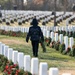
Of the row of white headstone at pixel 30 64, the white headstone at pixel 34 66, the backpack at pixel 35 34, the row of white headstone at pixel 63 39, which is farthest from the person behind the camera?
the row of white headstone at pixel 63 39

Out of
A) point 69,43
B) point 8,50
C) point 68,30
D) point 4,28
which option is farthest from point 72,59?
point 4,28

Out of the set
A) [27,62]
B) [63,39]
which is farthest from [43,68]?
[63,39]

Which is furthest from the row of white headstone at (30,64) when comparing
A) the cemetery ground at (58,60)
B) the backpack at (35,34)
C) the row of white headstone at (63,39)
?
the row of white headstone at (63,39)

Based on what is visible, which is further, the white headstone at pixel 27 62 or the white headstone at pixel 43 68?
the white headstone at pixel 27 62

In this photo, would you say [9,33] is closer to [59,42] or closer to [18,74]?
[59,42]

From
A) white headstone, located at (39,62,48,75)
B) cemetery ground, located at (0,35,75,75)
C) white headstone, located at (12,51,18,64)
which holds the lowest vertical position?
cemetery ground, located at (0,35,75,75)

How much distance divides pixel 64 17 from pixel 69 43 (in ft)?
83.2

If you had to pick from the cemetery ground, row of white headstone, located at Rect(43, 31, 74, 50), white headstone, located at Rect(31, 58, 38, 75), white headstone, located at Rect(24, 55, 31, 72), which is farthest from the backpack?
white headstone, located at Rect(31, 58, 38, 75)

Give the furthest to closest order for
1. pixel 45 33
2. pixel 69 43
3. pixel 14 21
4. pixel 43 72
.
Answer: pixel 14 21
pixel 45 33
pixel 69 43
pixel 43 72

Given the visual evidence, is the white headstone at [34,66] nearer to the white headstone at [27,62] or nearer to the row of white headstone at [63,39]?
the white headstone at [27,62]

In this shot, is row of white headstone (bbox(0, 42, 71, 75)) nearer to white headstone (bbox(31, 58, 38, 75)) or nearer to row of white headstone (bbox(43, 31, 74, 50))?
white headstone (bbox(31, 58, 38, 75))

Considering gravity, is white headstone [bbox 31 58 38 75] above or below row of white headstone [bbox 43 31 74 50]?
above

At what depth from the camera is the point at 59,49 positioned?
16.9 metres

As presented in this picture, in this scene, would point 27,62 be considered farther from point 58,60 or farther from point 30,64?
point 58,60
